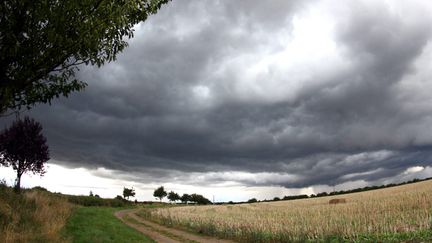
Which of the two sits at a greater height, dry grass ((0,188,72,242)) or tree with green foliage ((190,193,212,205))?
tree with green foliage ((190,193,212,205))

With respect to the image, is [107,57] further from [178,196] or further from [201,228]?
[178,196]

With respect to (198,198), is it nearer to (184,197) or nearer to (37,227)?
(184,197)

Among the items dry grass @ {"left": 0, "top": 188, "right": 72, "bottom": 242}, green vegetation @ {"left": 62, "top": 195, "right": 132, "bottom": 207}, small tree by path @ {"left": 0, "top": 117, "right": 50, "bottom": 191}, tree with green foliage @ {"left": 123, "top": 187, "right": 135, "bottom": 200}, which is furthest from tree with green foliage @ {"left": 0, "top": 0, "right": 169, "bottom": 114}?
tree with green foliage @ {"left": 123, "top": 187, "right": 135, "bottom": 200}

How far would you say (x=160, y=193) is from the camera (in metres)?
180

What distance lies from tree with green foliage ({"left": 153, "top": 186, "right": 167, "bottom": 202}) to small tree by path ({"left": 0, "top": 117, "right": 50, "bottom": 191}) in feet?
449

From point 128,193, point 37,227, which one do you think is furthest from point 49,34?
point 128,193

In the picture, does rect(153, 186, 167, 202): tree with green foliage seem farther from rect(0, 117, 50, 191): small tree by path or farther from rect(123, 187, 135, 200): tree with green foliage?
rect(0, 117, 50, 191): small tree by path

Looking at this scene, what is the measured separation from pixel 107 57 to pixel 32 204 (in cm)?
1855

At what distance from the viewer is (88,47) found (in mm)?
13414

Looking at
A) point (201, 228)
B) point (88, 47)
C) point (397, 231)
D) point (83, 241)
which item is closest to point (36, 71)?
point (88, 47)

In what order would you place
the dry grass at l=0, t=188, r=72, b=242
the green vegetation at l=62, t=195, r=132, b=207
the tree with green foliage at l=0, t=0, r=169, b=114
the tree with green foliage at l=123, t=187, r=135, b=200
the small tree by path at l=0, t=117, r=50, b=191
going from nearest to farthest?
the tree with green foliage at l=0, t=0, r=169, b=114 < the dry grass at l=0, t=188, r=72, b=242 < the small tree by path at l=0, t=117, r=50, b=191 < the green vegetation at l=62, t=195, r=132, b=207 < the tree with green foliage at l=123, t=187, r=135, b=200

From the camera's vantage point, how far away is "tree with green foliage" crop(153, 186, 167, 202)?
180 m

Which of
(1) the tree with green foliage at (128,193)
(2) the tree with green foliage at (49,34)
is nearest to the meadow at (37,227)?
(2) the tree with green foliage at (49,34)

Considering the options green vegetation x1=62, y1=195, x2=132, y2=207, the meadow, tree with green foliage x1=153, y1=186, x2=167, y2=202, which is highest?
tree with green foliage x1=153, y1=186, x2=167, y2=202
